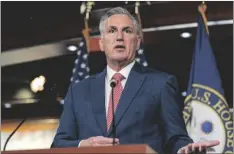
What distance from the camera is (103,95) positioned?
2.55 meters

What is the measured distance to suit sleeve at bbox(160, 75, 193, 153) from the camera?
7.88ft

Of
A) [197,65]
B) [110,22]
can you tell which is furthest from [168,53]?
[110,22]

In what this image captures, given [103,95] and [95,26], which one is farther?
[95,26]

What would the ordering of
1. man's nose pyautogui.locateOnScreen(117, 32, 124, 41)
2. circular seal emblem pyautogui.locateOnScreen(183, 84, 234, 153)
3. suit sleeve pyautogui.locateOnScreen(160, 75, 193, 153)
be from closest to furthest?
suit sleeve pyautogui.locateOnScreen(160, 75, 193, 153), man's nose pyautogui.locateOnScreen(117, 32, 124, 41), circular seal emblem pyautogui.locateOnScreen(183, 84, 234, 153)

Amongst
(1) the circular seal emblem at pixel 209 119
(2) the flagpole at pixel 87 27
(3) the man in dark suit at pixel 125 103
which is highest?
(2) the flagpole at pixel 87 27

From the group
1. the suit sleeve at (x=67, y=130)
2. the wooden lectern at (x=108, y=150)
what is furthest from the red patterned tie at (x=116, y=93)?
the wooden lectern at (x=108, y=150)

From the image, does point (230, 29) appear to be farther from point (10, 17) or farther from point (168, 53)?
point (10, 17)

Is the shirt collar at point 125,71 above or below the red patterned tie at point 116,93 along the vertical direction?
above

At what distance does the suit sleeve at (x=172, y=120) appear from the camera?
2400mm

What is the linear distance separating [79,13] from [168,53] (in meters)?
1.28

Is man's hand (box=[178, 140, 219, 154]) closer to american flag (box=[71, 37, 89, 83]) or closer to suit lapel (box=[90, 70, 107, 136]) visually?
suit lapel (box=[90, 70, 107, 136])

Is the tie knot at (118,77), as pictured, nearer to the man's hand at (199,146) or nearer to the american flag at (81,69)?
the man's hand at (199,146)

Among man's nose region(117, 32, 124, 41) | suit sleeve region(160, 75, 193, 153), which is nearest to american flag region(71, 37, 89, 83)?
man's nose region(117, 32, 124, 41)

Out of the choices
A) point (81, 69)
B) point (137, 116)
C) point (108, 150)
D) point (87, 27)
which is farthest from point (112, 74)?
point (87, 27)
